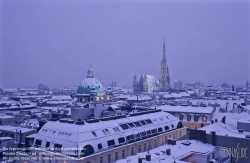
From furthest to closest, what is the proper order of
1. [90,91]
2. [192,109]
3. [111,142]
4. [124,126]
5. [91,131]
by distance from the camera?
[90,91] < [192,109] < [124,126] < [111,142] < [91,131]

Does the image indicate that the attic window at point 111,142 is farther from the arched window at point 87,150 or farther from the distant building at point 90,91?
the distant building at point 90,91

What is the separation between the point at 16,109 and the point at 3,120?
31.0 metres

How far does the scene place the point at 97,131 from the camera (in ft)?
122

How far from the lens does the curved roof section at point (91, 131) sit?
112 ft

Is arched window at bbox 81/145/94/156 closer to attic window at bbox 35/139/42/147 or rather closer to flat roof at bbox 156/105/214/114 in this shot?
attic window at bbox 35/139/42/147

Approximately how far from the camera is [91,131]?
120 ft

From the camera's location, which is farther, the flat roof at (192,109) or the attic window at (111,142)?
the flat roof at (192,109)

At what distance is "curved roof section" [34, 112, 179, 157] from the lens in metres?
34.2

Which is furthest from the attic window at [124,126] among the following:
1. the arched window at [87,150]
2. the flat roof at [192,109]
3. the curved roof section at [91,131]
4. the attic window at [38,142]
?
the flat roof at [192,109]

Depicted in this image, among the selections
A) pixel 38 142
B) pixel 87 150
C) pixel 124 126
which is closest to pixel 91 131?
pixel 87 150

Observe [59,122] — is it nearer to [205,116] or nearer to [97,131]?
[97,131]

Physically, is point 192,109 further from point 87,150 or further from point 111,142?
point 87,150

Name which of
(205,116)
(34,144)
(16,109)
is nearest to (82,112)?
(34,144)

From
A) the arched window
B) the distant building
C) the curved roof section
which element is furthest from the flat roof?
the distant building
